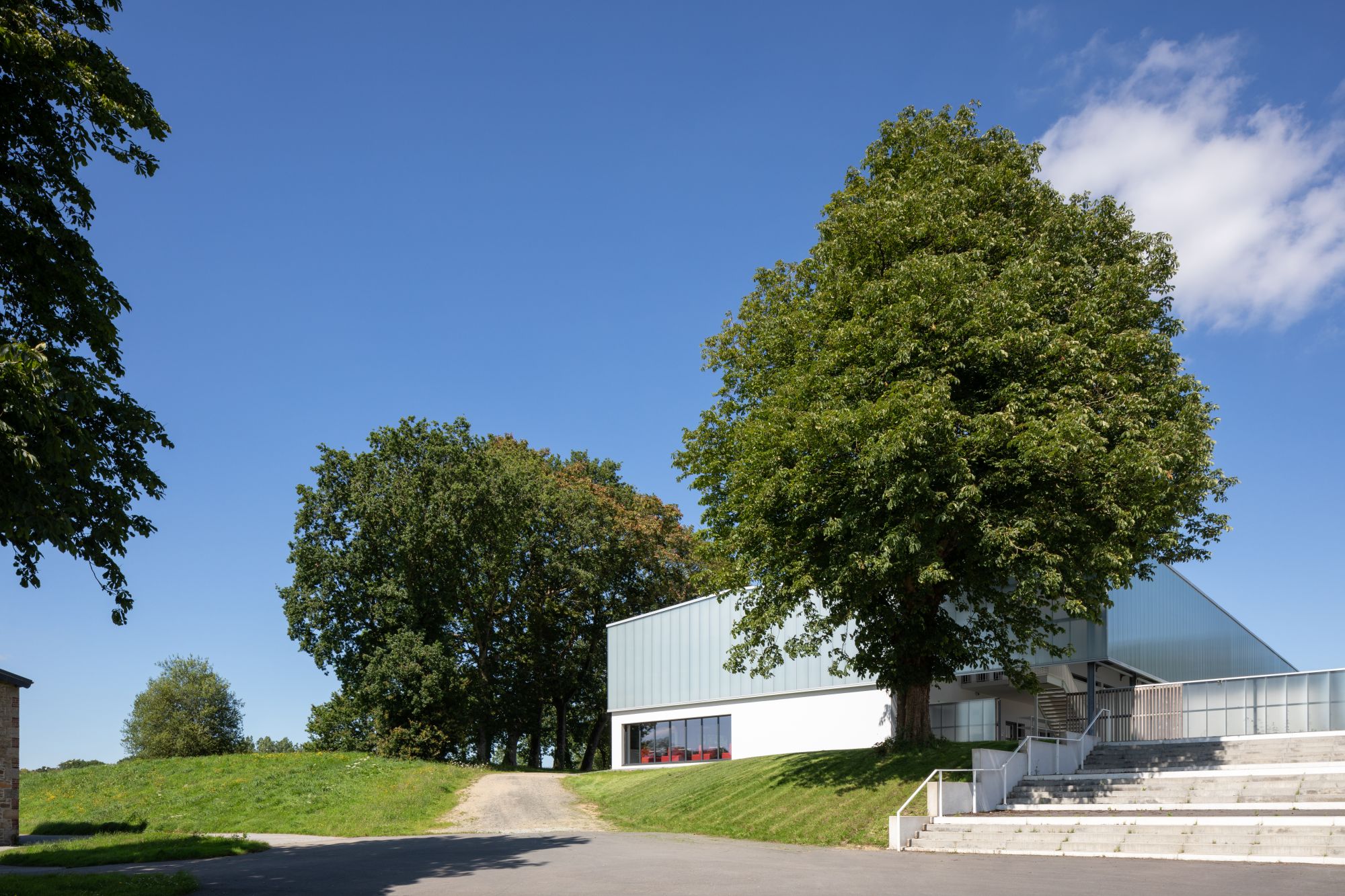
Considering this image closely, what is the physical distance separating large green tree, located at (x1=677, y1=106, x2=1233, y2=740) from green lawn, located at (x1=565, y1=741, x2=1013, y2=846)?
207 cm

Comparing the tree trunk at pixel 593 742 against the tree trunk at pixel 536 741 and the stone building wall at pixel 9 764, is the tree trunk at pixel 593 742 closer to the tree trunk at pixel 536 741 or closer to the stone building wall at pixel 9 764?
the tree trunk at pixel 536 741

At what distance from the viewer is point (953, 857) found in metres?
18.4

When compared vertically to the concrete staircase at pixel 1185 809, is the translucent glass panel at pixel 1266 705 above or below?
above

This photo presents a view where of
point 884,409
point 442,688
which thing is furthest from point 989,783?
point 442,688

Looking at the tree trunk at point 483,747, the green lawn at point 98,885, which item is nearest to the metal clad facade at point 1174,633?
the green lawn at point 98,885

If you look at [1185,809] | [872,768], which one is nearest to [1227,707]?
[1185,809]

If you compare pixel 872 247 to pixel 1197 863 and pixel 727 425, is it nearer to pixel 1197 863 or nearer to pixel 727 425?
pixel 727 425

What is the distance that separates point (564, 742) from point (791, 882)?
4787 cm

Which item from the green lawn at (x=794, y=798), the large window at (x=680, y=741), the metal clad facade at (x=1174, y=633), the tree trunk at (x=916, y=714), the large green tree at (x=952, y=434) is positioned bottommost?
the large window at (x=680, y=741)

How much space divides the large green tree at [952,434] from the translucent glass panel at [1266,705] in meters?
3.82

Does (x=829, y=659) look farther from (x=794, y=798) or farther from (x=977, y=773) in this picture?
(x=977, y=773)

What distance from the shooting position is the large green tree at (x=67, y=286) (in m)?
13.5

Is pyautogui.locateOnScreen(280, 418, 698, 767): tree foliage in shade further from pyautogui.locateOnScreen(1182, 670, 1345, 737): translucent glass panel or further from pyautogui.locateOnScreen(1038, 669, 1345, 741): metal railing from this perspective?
pyautogui.locateOnScreen(1182, 670, 1345, 737): translucent glass panel

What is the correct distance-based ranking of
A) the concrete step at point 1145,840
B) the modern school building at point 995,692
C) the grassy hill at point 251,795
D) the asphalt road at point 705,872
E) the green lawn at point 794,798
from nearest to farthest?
1. the asphalt road at point 705,872
2. the concrete step at point 1145,840
3. the green lawn at point 794,798
4. the grassy hill at point 251,795
5. the modern school building at point 995,692
